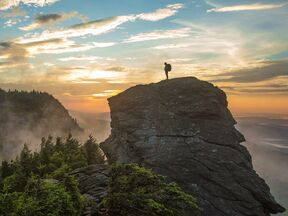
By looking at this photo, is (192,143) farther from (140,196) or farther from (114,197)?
(114,197)

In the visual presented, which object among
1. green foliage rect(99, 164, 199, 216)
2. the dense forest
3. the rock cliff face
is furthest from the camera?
the rock cliff face

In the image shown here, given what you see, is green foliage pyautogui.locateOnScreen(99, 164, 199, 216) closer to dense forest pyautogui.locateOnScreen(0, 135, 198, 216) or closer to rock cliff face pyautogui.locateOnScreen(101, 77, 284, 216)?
dense forest pyautogui.locateOnScreen(0, 135, 198, 216)

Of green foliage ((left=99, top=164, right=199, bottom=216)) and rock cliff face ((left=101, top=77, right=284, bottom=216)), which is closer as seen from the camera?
green foliage ((left=99, top=164, right=199, bottom=216))

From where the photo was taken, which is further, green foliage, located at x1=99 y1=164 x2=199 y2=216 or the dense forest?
green foliage, located at x1=99 y1=164 x2=199 y2=216

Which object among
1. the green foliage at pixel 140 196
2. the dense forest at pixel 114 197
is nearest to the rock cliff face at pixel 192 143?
the green foliage at pixel 140 196

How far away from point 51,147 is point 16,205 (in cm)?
2576

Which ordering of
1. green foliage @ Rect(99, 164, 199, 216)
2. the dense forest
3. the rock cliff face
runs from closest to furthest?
the dense forest
green foliage @ Rect(99, 164, 199, 216)
the rock cliff face

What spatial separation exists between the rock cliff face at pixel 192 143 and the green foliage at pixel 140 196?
657 centimetres

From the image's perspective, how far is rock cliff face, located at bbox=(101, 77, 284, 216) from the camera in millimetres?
25281

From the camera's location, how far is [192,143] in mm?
28281

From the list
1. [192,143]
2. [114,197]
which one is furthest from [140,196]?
[192,143]

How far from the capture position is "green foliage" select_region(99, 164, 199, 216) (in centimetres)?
1738

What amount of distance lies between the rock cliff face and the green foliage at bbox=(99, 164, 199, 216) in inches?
258

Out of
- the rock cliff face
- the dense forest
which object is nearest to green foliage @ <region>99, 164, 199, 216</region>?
the dense forest
